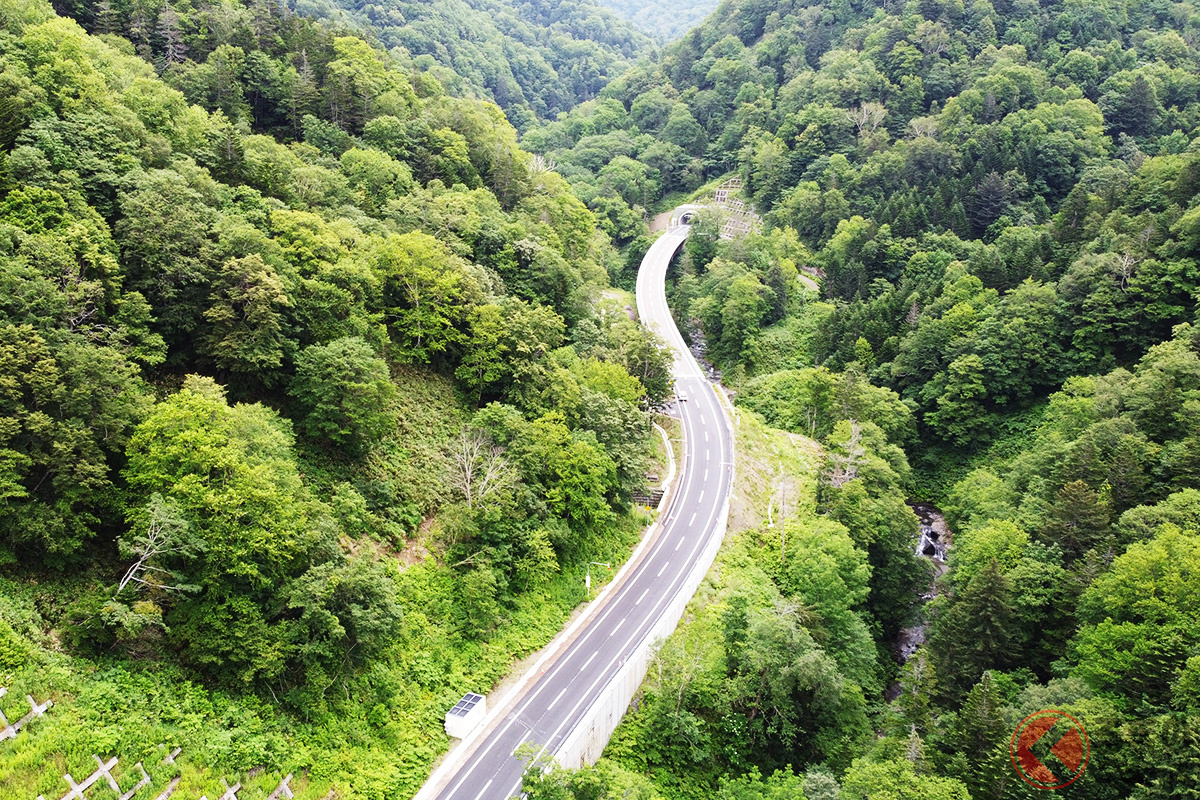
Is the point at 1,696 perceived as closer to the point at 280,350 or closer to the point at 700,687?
the point at 280,350

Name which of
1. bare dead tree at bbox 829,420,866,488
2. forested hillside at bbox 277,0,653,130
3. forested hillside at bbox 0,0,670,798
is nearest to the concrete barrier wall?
forested hillside at bbox 0,0,670,798

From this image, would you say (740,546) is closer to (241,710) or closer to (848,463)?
(848,463)

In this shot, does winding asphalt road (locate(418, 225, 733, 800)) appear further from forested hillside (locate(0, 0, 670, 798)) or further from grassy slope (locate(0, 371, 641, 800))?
forested hillside (locate(0, 0, 670, 798))

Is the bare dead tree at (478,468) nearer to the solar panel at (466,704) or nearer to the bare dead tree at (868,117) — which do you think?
the solar panel at (466,704)

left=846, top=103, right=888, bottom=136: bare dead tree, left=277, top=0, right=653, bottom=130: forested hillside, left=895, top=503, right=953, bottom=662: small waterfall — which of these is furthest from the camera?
left=277, top=0, right=653, bottom=130: forested hillside

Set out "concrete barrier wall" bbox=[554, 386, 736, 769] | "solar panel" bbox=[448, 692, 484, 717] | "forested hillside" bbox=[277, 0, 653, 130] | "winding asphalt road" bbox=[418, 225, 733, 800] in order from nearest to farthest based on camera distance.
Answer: "winding asphalt road" bbox=[418, 225, 733, 800] < "solar panel" bbox=[448, 692, 484, 717] < "concrete barrier wall" bbox=[554, 386, 736, 769] < "forested hillside" bbox=[277, 0, 653, 130]

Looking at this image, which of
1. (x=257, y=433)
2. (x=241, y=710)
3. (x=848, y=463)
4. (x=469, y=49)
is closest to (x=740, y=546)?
(x=848, y=463)

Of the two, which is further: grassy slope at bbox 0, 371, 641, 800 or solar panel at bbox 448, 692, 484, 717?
solar panel at bbox 448, 692, 484, 717
